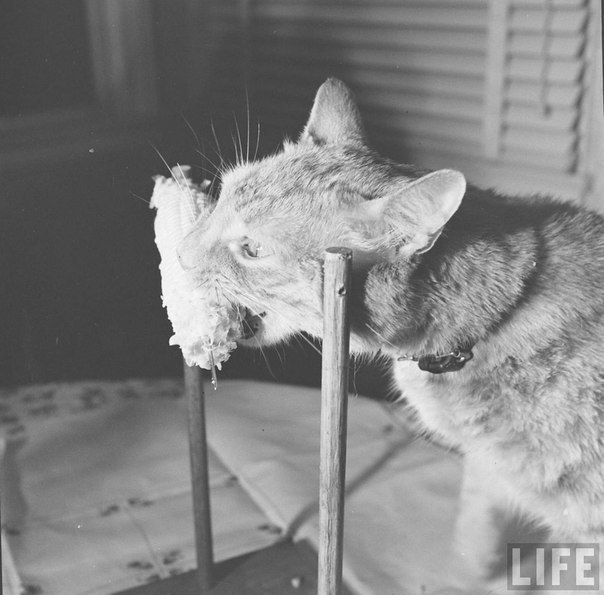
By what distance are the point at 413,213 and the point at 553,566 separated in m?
0.69

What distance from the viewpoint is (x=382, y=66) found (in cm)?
180

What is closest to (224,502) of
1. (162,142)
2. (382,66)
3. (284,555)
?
(284,555)

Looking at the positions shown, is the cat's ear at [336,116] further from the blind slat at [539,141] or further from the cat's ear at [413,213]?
the blind slat at [539,141]

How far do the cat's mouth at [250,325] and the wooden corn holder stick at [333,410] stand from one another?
20cm

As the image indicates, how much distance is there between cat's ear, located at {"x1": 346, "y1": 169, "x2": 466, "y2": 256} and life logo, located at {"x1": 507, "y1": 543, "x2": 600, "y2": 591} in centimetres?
55

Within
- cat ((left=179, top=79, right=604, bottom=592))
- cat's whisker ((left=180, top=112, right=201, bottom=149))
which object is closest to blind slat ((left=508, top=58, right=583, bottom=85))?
cat ((left=179, top=79, right=604, bottom=592))

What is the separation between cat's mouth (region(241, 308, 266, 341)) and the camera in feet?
3.39

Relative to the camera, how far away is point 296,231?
942 millimetres

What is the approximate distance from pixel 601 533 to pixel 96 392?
3.98 feet

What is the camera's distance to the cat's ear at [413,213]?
2.72 ft

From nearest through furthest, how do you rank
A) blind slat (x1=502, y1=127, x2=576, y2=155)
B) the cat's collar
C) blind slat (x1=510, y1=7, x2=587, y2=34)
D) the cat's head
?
the cat's head → the cat's collar → blind slat (x1=510, y1=7, x2=587, y2=34) → blind slat (x1=502, y1=127, x2=576, y2=155)

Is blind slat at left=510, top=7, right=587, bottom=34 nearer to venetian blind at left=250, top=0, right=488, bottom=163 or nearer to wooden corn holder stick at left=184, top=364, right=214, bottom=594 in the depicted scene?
venetian blind at left=250, top=0, right=488, bottom=163

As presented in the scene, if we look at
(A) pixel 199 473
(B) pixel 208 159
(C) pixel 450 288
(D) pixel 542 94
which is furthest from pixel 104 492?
(D) pixel 542 94

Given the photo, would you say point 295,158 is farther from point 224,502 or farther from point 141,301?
point 224,502
